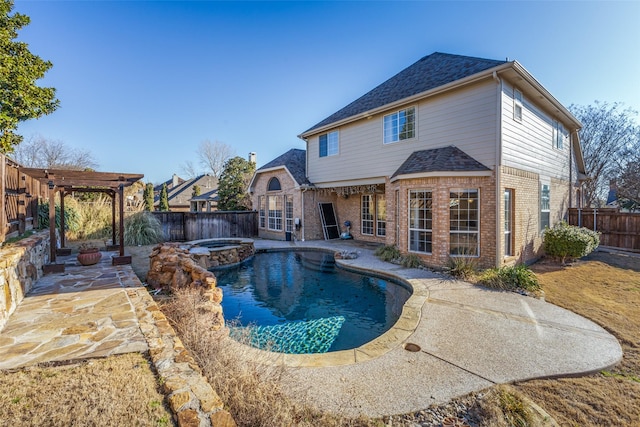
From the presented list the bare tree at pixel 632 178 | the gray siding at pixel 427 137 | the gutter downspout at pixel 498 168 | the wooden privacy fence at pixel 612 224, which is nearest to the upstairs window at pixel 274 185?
the gray siding at pixel 427 137

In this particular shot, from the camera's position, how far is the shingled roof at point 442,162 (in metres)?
8.34

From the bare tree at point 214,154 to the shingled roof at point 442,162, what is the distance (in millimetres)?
30395

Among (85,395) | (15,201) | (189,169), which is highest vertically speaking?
(189,169)

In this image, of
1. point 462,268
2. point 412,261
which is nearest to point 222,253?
point 412,261

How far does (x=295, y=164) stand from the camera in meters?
16.3

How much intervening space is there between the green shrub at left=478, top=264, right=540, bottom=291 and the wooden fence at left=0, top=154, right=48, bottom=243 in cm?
1049

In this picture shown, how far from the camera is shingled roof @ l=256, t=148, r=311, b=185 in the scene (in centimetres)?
1512

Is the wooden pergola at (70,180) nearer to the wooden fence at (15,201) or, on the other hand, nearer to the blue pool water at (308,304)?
the wooden fence at (15,201)

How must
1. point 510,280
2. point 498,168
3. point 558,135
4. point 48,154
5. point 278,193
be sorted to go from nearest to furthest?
point 510,280
point 498,168
point 558,135
point 278,193
point 48,154

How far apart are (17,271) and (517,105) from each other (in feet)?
42.1

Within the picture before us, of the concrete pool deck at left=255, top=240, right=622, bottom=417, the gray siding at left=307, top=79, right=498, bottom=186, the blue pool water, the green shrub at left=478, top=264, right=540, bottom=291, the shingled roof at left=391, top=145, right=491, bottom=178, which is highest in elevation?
the gray siding at left=307, top=79, right=498, bottom=186

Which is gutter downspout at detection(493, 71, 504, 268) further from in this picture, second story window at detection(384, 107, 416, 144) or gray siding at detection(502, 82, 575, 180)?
second story window at detection(384, 107, 416, 144)

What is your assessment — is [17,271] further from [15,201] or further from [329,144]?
[329,144]

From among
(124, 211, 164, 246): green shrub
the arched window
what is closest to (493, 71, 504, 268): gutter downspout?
the arched window
